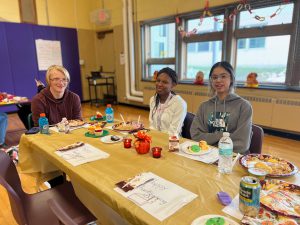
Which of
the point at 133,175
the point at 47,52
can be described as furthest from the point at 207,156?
the point at 47,52

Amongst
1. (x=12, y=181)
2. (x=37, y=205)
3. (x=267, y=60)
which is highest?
(x=267, y=60)

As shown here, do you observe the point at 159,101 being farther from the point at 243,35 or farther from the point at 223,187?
the point at 243,35

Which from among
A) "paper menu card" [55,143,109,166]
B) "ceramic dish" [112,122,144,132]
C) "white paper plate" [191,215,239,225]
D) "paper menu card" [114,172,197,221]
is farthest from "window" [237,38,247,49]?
"white paper plate" [191,215,239,225]

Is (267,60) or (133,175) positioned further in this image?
(267,60)

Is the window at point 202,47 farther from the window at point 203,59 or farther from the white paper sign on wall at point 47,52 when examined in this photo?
the white paper sign on wall at point 47,52

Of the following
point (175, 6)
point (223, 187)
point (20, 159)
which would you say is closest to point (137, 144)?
point (223, 187)

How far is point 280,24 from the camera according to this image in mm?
3588

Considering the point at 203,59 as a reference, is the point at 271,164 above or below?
below

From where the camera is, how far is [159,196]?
0.93m

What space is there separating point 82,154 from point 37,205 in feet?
1.32

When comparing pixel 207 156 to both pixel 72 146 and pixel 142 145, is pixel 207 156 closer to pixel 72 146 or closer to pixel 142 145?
pixel 142 145

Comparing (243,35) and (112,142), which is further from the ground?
(243,35)

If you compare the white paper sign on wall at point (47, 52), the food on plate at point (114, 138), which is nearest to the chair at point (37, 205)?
the food on plate at point (114, 138)

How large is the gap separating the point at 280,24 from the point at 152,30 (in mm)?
2968
